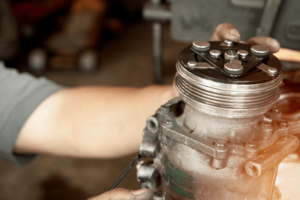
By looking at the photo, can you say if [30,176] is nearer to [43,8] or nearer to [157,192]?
[157,192]

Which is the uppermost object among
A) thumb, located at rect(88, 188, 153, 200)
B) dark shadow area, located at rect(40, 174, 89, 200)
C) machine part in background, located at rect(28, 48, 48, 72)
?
thumb, located at rect(88, 188, 153, 200)

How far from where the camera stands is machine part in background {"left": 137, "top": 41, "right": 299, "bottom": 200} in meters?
0.36

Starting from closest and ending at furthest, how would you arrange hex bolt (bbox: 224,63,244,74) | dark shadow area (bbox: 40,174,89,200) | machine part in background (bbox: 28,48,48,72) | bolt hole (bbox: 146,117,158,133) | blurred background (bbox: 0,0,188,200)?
hex bolt (bbox: 224,63,244,74) → bolt hole (bbox: 146,117,158,133) → dark shadow area (bbox: 40,174,89,200) → blurred background (bbox: 0,0,188,200) → machine part in background (bbox: 28,48,48,72)

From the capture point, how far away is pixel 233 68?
355 mm

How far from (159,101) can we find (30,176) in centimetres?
104

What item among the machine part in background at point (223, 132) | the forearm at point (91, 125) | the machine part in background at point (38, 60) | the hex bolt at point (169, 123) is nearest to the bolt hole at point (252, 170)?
the machine part in background at point (223, 132)

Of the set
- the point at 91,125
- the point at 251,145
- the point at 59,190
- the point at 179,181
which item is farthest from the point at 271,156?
the point at 59,190

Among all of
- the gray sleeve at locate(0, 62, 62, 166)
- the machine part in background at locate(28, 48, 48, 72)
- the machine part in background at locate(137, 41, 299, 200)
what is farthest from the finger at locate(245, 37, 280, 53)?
the machine part in background at locate(28, 48, 48, 72)

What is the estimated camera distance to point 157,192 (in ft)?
1.68

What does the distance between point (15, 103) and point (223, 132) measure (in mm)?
616

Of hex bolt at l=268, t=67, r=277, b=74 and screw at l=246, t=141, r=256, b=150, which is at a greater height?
hex bolt at l=268, t=67, r=277, b=74

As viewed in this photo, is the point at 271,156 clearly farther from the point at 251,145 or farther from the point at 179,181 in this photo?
the point at 179,181

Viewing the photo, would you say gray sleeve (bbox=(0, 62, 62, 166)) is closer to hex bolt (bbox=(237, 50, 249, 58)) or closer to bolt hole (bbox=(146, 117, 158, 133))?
bolt hole (bbox=(146, 117, 158, 133))

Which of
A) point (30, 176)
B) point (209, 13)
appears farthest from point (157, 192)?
point (30, 176)
